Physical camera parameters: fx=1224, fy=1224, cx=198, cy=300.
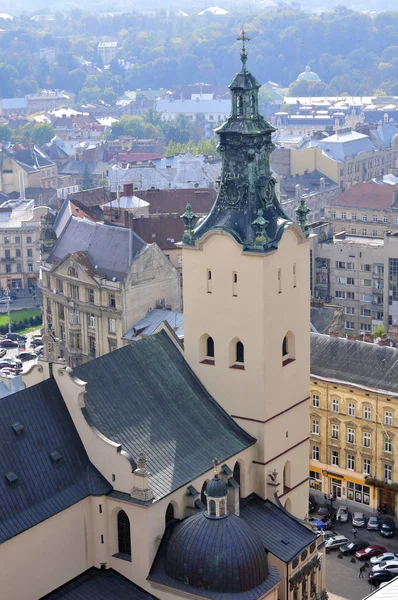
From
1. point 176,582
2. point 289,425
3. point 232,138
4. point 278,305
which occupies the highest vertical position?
point 232,138

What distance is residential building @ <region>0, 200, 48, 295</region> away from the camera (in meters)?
150

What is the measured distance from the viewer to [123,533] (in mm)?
57406

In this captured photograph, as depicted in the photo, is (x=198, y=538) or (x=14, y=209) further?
(x=14, y=209)

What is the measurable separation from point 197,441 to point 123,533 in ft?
21.4

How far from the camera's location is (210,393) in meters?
64.7

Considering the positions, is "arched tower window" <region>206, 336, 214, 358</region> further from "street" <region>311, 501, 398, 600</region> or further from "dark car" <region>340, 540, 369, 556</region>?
"dark car" <region>340, 540, 369, 556</region>

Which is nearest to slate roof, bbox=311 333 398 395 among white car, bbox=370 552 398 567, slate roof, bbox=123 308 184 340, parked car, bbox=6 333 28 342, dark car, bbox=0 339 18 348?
white car, bbox=370 552 398 567

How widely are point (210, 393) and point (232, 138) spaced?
13.4 m

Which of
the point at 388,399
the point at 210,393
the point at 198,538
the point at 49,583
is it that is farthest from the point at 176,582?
the point at 388,399

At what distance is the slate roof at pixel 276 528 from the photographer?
59656 millimetres

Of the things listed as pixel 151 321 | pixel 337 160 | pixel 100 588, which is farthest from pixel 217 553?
pixel 337 160

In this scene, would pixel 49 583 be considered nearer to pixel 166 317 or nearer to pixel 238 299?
pixel 238 299

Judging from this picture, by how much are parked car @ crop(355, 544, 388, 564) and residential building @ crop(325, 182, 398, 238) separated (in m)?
74.3

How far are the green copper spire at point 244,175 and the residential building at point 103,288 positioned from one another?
129 feet
